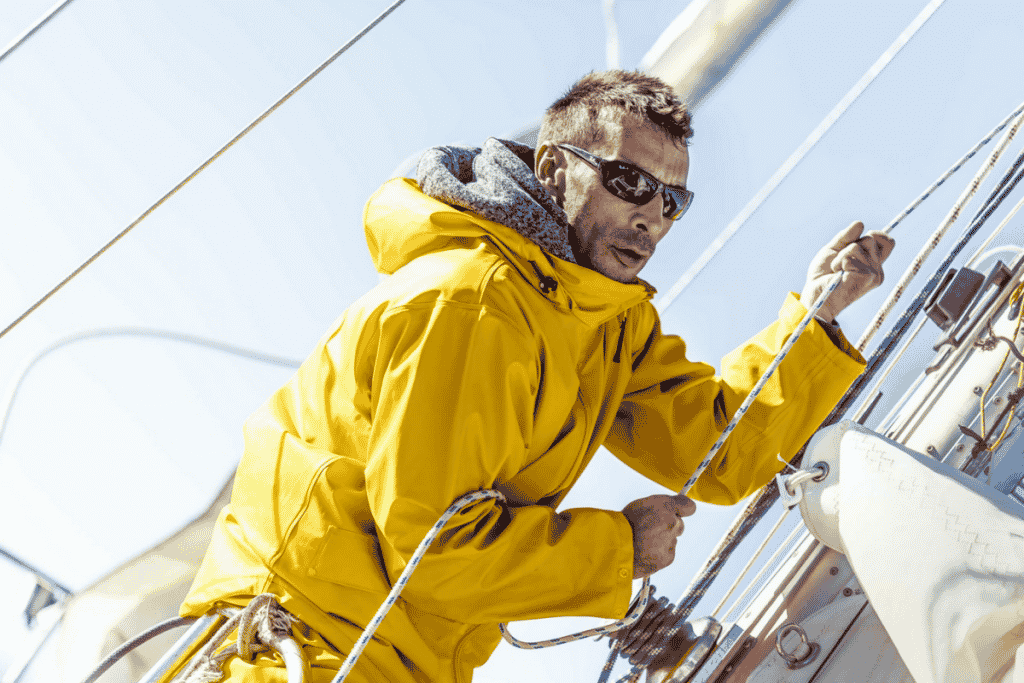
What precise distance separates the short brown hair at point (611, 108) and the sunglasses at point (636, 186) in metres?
0.08

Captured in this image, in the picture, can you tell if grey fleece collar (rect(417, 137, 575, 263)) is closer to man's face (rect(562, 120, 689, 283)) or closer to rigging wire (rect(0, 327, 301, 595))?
man's face (rect(562, 120, 689, 283))

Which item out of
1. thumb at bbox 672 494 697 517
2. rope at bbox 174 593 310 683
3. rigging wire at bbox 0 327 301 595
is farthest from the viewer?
rigging wire at bbox 0 327 301 595

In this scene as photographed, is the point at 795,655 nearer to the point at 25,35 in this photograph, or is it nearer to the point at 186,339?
the point at 25,35

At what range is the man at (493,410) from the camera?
1349mm

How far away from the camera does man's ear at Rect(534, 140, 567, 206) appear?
1793 mm

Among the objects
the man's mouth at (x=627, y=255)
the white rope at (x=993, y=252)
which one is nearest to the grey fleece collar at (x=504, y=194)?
the man's mouth at (x=627, y=255)

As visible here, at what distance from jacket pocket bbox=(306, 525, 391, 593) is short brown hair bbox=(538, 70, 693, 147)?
93cm

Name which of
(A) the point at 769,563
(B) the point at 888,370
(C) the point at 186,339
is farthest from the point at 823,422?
(C) the point at 186,339

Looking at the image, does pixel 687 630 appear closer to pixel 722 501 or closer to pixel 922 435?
pixel 722 501

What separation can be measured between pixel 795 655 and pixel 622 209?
0.91 m

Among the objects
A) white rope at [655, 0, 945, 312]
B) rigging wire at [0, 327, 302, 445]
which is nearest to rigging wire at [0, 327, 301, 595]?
rigging wire at [0, 327, 302, 445]

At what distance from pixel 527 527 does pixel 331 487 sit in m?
0.32

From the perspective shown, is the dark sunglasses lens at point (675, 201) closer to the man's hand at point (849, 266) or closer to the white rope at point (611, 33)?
the man's hand at point (849, 266)

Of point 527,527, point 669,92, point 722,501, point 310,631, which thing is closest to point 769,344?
point 722,501
